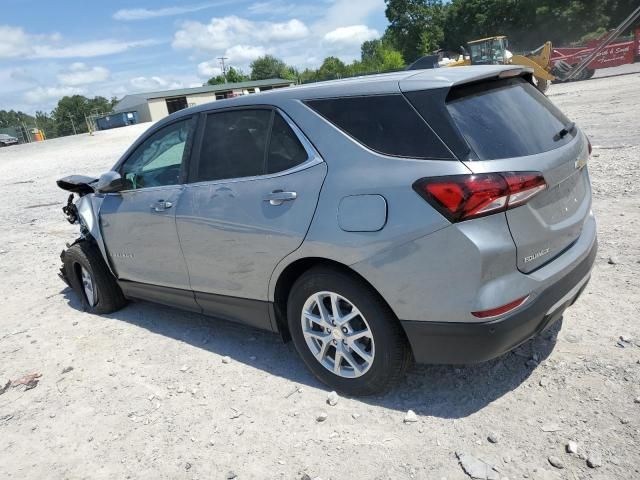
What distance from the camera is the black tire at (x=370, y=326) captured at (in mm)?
2770

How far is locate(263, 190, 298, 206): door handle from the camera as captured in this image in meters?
3.00

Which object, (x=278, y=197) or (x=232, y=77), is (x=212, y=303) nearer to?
(x=278, y=197)

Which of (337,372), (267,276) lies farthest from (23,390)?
(337,372)

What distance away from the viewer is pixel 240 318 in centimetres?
359

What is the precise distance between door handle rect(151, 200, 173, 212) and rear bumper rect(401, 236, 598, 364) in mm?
2026

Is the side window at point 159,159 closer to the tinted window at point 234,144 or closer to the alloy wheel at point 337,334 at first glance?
the tinted window at point 234,144

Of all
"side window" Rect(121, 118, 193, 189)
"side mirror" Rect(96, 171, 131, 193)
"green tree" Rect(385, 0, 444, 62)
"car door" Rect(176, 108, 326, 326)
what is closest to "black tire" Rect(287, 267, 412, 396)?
"car door" Rect(176, 108, 326, 326)

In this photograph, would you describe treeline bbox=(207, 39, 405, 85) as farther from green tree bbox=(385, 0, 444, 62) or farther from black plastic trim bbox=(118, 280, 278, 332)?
black plastic trim bbox=(118, 280, 278, 332)

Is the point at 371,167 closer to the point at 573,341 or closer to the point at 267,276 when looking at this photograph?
the point at 267,276

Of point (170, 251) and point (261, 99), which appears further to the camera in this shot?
point (170, 251)

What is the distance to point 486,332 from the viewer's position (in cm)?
249

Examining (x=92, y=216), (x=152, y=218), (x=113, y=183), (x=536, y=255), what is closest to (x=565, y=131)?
(x=536, y=255)

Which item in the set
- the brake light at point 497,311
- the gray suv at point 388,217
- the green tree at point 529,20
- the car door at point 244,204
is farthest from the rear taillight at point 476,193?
the green tree at point 529,20

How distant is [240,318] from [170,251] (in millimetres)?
→ 801
